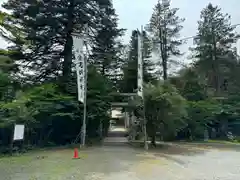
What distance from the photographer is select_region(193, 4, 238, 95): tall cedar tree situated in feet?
81.7

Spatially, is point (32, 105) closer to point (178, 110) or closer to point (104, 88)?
point (104, 88)

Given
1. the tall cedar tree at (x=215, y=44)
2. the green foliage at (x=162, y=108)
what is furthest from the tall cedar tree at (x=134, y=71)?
the green foliage at (x=162, y=108)

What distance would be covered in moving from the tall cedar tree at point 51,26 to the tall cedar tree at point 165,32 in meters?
10.4

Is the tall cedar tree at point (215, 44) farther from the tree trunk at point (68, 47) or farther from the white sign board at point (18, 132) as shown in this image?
the white sign board at point (18, 132)

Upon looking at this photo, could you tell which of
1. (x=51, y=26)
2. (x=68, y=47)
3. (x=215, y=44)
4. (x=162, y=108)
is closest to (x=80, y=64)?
(x=68, y=47)

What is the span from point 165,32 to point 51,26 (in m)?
14.3

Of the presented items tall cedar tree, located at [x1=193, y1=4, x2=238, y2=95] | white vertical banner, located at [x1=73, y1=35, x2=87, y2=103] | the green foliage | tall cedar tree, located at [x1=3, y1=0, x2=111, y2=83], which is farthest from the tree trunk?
tall cedar tree, located at [x1=193, y1=4, x2=238, y2=95]

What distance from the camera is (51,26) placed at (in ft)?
48.1

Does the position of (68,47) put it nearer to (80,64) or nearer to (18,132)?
(80,64)

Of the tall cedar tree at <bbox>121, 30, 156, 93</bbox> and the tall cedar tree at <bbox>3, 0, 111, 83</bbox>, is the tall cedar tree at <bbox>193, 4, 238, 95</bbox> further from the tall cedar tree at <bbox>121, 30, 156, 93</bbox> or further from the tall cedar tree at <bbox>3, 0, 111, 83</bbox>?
the tall cedar tree at <bbox>3, 0, 111, 83</bbox>

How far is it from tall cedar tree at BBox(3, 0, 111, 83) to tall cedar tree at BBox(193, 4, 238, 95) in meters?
13.6

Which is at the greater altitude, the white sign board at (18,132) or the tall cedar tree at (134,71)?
the tall cedar tree at (134,71)

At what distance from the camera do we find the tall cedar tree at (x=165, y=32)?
81.3 ft

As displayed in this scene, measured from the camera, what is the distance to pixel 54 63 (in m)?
15.1
